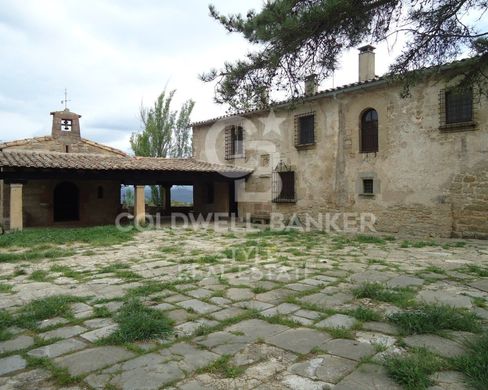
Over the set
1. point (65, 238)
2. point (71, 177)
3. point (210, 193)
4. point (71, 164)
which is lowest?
point (65, 238)

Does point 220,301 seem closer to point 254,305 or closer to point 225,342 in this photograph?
point 254,305

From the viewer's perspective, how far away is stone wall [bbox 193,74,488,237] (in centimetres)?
937

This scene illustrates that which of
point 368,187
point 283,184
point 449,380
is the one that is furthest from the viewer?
point 283,184

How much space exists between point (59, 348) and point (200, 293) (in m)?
1.79

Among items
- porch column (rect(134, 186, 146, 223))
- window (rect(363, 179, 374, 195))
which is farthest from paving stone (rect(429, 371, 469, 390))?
porch column (rect(134, 186, 146, 223))

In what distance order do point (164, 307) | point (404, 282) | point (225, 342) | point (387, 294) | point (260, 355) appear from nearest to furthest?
1. point (260, 355)
2. point (225, 342)
3. point (164, 307)
4. point (387, 294)
5. point (404, 282)

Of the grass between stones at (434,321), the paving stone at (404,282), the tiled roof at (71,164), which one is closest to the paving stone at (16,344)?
the grass between stones at (434,321)

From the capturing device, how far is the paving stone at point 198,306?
3.81 metres

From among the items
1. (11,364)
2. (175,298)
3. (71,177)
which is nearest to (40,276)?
(175,298)

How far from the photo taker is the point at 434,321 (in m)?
3.23

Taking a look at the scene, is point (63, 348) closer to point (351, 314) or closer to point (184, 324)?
point (184, 324)

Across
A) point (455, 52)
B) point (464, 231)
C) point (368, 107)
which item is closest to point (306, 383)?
point (455, 52)

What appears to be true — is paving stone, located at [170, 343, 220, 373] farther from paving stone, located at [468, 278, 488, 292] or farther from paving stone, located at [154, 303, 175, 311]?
paving stone, located at [468, 278, 488, 292]

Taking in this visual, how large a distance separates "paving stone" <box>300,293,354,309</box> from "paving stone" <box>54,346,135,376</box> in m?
2.00
